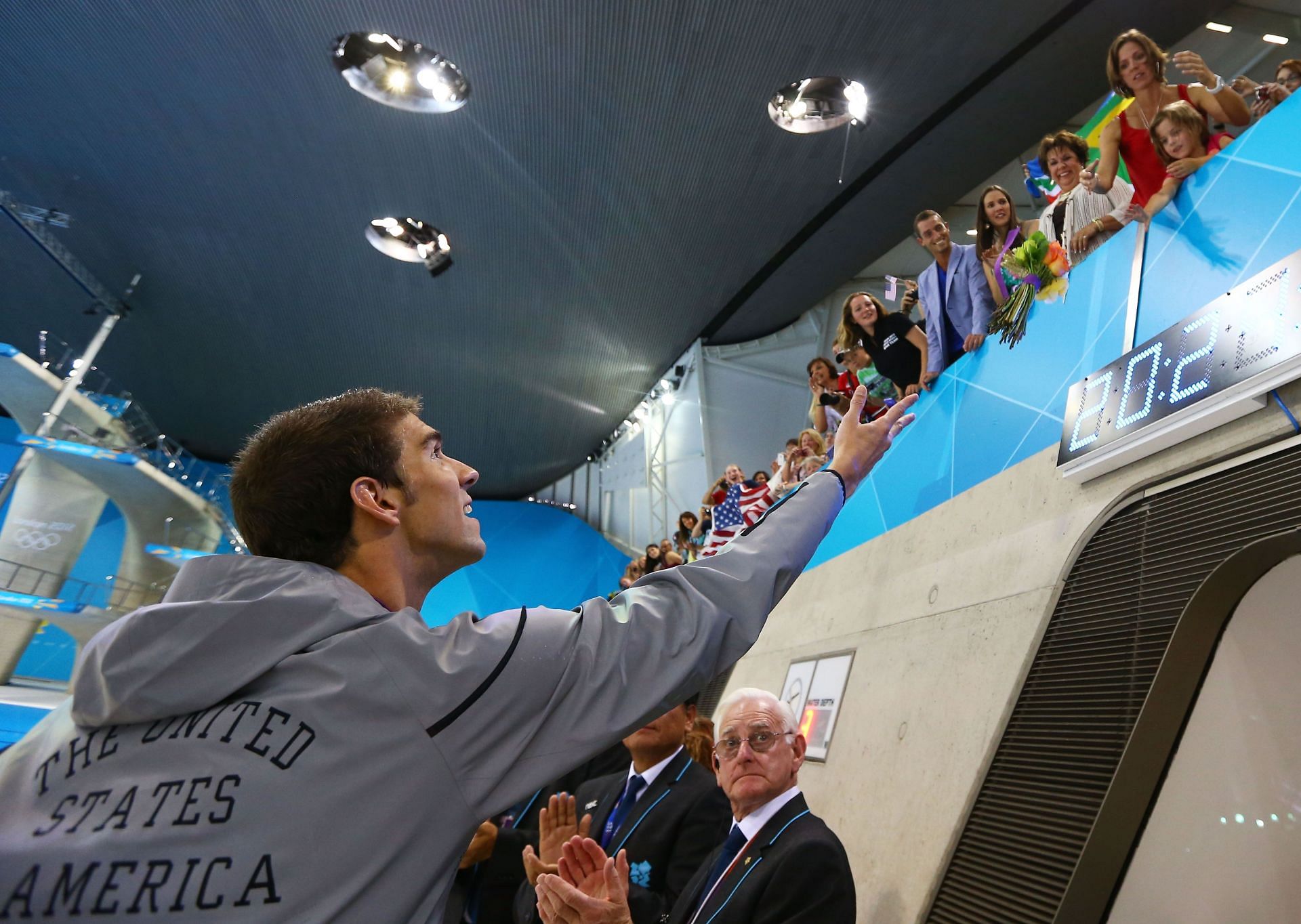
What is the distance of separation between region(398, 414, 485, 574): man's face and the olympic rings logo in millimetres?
14294

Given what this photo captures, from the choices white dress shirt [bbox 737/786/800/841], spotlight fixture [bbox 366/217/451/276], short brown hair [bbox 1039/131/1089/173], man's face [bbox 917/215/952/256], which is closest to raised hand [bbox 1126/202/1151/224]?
short brown hair [bbox 1039/131/1089/173]

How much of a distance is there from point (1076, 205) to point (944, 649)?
2.61 m

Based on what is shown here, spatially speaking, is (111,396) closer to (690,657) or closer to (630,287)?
(630,287)

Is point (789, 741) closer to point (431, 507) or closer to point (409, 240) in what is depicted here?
point (431, 507)

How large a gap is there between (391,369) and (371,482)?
1370 centimetres

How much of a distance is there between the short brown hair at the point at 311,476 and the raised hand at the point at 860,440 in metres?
0.73

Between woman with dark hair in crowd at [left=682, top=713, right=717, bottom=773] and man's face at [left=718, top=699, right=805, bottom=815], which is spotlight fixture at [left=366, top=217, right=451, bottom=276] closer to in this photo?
woman with dark hair in crowd at [left=682, top=713, right=717, bottom=773]

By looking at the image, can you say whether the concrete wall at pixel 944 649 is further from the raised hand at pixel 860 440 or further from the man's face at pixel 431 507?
the man's face at pixel 431 507

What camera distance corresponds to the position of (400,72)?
800 centimetres

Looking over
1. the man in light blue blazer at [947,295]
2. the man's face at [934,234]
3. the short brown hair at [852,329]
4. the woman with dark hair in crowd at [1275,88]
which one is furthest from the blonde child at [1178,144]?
the short brown hair at [852,329]

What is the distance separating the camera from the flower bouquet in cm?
433

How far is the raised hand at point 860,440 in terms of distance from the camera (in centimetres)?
136

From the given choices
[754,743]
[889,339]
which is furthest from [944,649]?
[889,339]

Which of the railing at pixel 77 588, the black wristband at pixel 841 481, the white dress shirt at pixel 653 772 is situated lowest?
the railing at pixel 77 588
